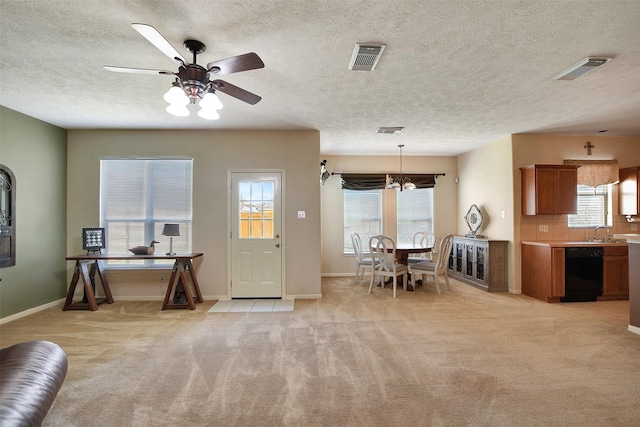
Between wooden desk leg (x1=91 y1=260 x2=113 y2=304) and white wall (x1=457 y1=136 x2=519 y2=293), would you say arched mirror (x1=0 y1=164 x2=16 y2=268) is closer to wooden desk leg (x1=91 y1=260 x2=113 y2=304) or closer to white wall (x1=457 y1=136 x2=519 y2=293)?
wooden desk leg (x1=91 y1=260 x2=113 y2=304)

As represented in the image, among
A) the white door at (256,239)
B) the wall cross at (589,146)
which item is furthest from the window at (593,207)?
the white door at (256,239)

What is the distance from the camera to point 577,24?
221 centimetres

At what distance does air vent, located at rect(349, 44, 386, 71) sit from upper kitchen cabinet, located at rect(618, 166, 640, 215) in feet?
17.2

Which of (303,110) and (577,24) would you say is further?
(303,110)

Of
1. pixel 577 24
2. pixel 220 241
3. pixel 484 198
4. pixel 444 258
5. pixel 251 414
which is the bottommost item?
pixel 251 414

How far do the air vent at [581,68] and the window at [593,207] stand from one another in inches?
125

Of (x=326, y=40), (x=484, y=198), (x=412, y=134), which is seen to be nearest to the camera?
(x=326, y=40)

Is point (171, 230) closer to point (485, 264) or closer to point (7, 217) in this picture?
point (7, 217)

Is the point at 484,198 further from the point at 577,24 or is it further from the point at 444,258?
the point at 577,24

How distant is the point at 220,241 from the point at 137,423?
3045mm

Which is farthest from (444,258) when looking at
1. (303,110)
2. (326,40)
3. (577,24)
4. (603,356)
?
(326,40)

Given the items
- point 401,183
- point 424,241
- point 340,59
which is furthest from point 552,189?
point 340,59

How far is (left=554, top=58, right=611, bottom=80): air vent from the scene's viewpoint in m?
2.71

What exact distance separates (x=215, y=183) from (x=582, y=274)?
564 cm
